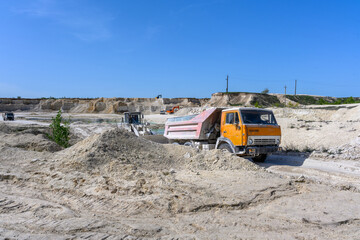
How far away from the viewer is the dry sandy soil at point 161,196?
13.9 feet

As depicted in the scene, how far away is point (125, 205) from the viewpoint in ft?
16.8

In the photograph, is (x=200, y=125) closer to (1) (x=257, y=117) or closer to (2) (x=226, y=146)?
(2) (x=226, y=146)

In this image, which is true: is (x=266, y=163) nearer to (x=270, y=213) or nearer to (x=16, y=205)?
(x=270, y=213)

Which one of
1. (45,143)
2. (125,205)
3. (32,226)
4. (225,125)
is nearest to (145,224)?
(125,205)

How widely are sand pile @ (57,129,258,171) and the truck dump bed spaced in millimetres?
1670

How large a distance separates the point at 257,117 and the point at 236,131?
1.01m

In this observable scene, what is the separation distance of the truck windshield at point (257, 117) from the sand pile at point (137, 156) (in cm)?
→ 176

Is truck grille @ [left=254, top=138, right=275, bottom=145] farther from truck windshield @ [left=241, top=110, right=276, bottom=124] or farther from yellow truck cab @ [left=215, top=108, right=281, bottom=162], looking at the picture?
truck windshield @ [left=241, top=110, right=276, bottom=124]

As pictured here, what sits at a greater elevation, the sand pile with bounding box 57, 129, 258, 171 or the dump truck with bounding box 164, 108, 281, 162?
the dump truck with bounding box 164, 108, 281, 162

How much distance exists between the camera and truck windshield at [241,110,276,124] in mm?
9758

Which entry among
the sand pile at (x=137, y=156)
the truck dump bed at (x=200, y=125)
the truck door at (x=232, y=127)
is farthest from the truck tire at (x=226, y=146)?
the sand pile at (x=137, y=156)

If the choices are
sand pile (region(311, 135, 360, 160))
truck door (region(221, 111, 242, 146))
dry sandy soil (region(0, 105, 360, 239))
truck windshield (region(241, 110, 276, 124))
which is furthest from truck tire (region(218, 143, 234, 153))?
sand pile (region(311, 135, 360, 160))

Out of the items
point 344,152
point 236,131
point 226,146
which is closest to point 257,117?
point 236,131

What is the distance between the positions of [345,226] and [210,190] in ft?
8.09
